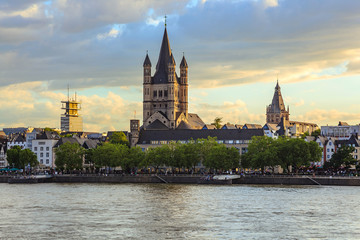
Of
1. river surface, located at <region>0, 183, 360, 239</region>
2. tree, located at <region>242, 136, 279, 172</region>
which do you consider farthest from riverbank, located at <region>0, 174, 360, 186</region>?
river surface, located at <region>0, 183, 360, 239</region>

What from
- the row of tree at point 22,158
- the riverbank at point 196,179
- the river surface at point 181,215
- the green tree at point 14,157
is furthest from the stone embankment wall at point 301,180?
the green tree at point 14,157

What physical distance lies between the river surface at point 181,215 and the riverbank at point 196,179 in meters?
27.2

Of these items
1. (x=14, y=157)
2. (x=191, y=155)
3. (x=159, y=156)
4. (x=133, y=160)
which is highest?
(x=14, y=157)

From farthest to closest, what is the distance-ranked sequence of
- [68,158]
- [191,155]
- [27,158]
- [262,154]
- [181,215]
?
[27,158] → [68,158] → [191,155] → [262,154] → [181,215]

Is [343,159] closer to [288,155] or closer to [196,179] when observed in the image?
[288,155]

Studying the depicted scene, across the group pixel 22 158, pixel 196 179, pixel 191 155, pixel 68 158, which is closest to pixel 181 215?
pixel 196 179

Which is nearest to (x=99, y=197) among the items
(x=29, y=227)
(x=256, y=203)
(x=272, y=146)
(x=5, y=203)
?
(x=5, y=203)

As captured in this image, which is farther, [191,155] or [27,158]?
[27,158]

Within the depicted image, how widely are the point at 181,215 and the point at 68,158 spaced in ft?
332

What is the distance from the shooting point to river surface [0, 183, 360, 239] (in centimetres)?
6228

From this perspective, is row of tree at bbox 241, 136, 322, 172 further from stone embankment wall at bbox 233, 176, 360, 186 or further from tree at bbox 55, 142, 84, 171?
tree at bbox 55, 142, 84, 171

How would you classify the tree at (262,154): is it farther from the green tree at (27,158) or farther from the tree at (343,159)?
the green tree at (27,158)

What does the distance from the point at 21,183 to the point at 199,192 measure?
51726mm

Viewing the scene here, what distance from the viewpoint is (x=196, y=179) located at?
483 feet
